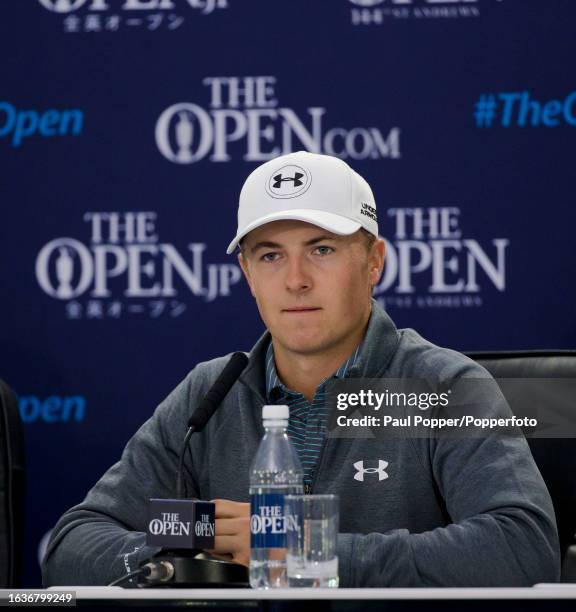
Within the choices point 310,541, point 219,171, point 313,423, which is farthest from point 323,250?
point 219,171

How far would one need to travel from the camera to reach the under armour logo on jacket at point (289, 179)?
2.04 m

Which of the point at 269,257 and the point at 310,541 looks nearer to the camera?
the point at 310,541

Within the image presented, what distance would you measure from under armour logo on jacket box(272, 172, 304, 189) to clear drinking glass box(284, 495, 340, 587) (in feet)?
2.55

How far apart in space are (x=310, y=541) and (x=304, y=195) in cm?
80

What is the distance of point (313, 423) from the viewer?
2096 millimetres

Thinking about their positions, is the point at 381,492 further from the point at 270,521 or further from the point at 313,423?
the point at 270,521

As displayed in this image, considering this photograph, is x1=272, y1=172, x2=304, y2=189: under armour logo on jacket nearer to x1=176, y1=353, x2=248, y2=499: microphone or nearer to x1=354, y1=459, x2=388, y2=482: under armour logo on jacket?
x1=176, y1=353, x2=248, y2=499: microphone

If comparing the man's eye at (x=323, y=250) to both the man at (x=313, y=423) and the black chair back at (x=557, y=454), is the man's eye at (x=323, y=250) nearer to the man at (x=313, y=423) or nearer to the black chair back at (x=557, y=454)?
the man at (x=313, y=423)

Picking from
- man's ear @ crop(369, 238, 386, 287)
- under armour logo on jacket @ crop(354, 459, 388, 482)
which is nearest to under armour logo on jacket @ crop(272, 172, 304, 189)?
man's ear @ crop(369, 238, 386, 287)

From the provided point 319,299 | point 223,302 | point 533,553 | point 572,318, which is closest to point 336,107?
point 223,302

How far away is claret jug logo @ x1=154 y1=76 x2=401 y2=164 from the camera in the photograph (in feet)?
10.1

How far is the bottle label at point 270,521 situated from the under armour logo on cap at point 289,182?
2.50ft

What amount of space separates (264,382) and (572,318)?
1180mm

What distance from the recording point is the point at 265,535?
1.42 metres
